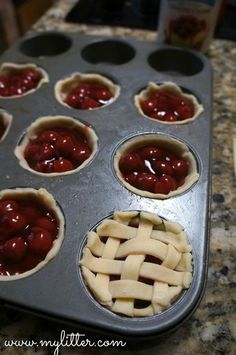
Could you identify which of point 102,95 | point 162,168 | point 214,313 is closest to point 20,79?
point 102,95

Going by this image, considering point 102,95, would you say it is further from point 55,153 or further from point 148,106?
point 55,153

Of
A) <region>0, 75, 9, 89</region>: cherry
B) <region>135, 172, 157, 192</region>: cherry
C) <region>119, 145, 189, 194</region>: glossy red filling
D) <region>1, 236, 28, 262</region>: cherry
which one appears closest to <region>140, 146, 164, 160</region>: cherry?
<region>119, 145, 189, 194</region>: glossy red filling

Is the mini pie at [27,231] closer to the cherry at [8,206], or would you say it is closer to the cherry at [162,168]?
the cherry at [8,206]

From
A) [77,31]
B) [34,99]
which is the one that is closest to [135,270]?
[34,99]

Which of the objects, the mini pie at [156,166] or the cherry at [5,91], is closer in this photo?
the mini pie at [156,166]

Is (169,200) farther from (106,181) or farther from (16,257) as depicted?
(16,257)

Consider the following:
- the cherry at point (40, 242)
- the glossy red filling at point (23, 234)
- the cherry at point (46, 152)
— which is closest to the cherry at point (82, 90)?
the cherry at point (46, 152)
